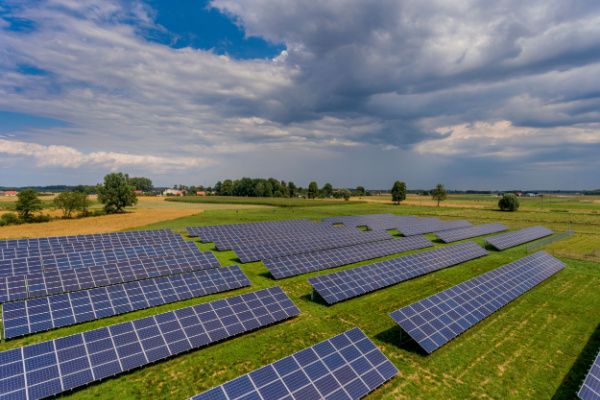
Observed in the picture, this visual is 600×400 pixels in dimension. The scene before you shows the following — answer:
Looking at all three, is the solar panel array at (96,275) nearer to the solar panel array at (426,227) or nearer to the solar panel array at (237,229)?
the solar panel array at (237,229)

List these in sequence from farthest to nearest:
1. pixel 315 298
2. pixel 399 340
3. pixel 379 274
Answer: pixel 379 274
pixel 315 298
pixel 399 340

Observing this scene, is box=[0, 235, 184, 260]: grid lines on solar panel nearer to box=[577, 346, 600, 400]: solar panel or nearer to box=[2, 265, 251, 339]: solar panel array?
box=[2, 265, 251, 339]: solar panel array

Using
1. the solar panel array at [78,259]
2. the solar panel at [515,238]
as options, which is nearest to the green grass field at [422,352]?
the solar panel array at [78,259]

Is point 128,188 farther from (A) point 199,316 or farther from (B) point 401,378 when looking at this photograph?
(B) point 401,378

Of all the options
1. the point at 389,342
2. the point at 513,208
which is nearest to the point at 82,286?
the point at 389,342

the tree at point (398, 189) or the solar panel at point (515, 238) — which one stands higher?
the tree at point (398, 189)

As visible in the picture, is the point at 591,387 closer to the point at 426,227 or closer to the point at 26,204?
the point at 426,227

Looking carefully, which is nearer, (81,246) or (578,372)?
(578,372)

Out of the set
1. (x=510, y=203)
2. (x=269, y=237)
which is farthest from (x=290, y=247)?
(x=510, y=203)
